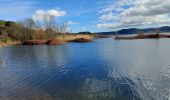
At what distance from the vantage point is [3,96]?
1447cm

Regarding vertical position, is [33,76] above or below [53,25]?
below

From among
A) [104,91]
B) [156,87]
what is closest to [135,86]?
[156,87]

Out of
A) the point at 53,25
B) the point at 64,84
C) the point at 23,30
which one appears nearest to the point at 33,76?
the point at 64,84

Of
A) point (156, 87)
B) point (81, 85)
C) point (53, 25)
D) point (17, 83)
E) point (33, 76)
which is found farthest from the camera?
point (53, 25)

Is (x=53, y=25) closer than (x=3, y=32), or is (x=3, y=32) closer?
(x=3, y=32)

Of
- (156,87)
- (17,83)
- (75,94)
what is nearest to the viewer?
(75,94)

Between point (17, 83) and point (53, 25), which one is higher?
point (53, 25)

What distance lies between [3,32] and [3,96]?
281ft

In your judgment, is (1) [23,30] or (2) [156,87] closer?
(2) [156,87]

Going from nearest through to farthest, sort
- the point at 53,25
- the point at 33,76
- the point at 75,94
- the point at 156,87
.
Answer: the point at 75,94
the point at 156,87
the point at 33,76
the point at 53,25

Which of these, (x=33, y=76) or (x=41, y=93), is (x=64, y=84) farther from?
(x=33, y=76)

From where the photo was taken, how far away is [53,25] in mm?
102562

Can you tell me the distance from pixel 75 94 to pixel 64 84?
10.1 ft

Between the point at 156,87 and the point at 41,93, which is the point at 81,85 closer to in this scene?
the point at 41,93
